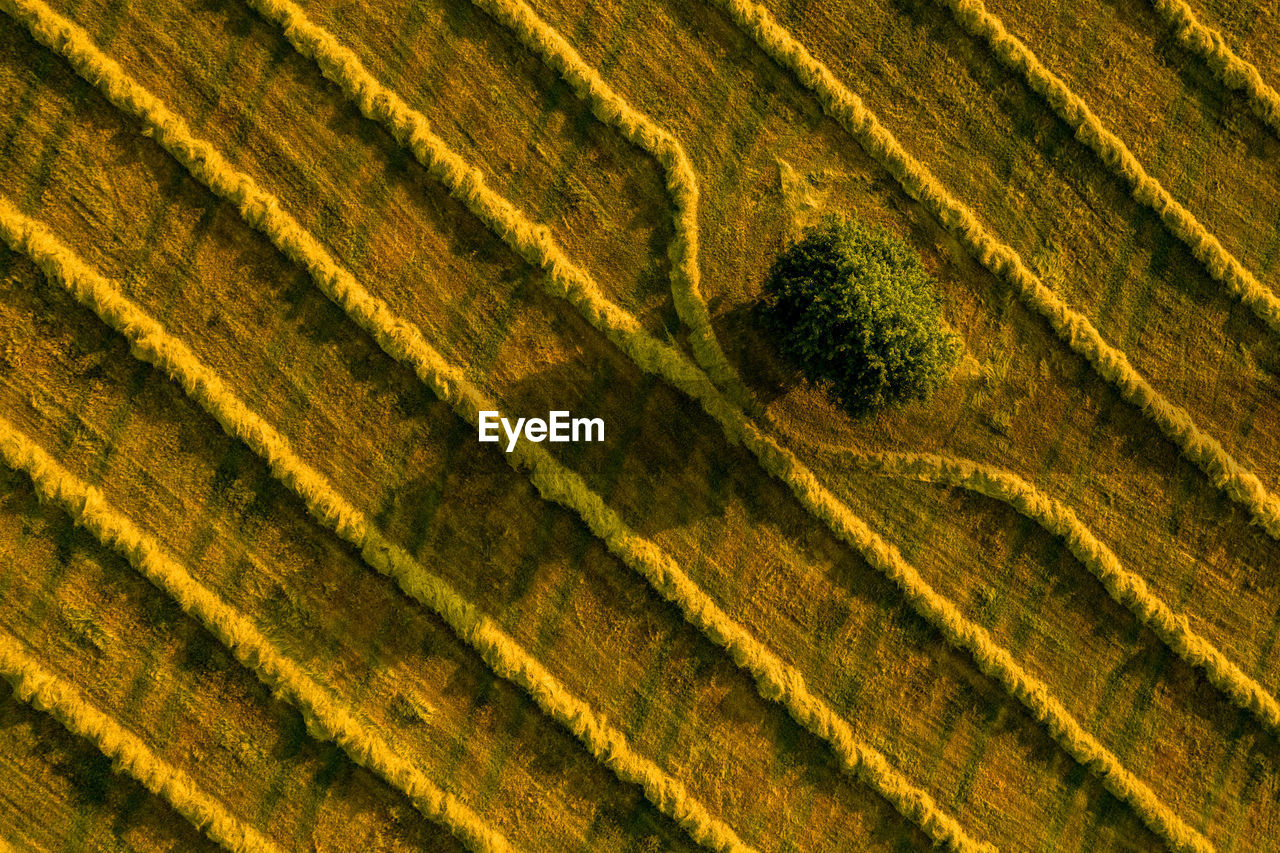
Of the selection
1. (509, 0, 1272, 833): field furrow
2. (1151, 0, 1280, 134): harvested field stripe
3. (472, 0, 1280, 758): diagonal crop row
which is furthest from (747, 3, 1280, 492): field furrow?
(472, 0, 1280, 758): diagonal crop row

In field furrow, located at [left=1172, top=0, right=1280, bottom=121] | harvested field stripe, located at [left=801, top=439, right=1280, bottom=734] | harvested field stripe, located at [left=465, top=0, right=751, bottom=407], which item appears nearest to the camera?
harvested field stripe, located at [left=465, top=0, right=751, bottom=407]

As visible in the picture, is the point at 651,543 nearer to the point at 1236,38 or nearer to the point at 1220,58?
the point at 1220,58

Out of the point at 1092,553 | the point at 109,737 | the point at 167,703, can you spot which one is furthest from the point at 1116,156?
the point at 109,737

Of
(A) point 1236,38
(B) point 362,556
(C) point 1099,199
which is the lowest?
(B) point 362,556

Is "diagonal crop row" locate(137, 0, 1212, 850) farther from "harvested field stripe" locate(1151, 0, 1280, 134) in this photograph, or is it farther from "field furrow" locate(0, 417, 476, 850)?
"harvested field stripe" locate(1151, 0, 1280, 134)

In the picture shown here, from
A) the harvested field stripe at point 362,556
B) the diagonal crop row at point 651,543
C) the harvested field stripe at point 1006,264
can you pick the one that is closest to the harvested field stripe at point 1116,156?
the harvested field stripe at point 1006,264

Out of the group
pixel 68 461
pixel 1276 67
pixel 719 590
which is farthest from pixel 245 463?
pixel 1276 67
